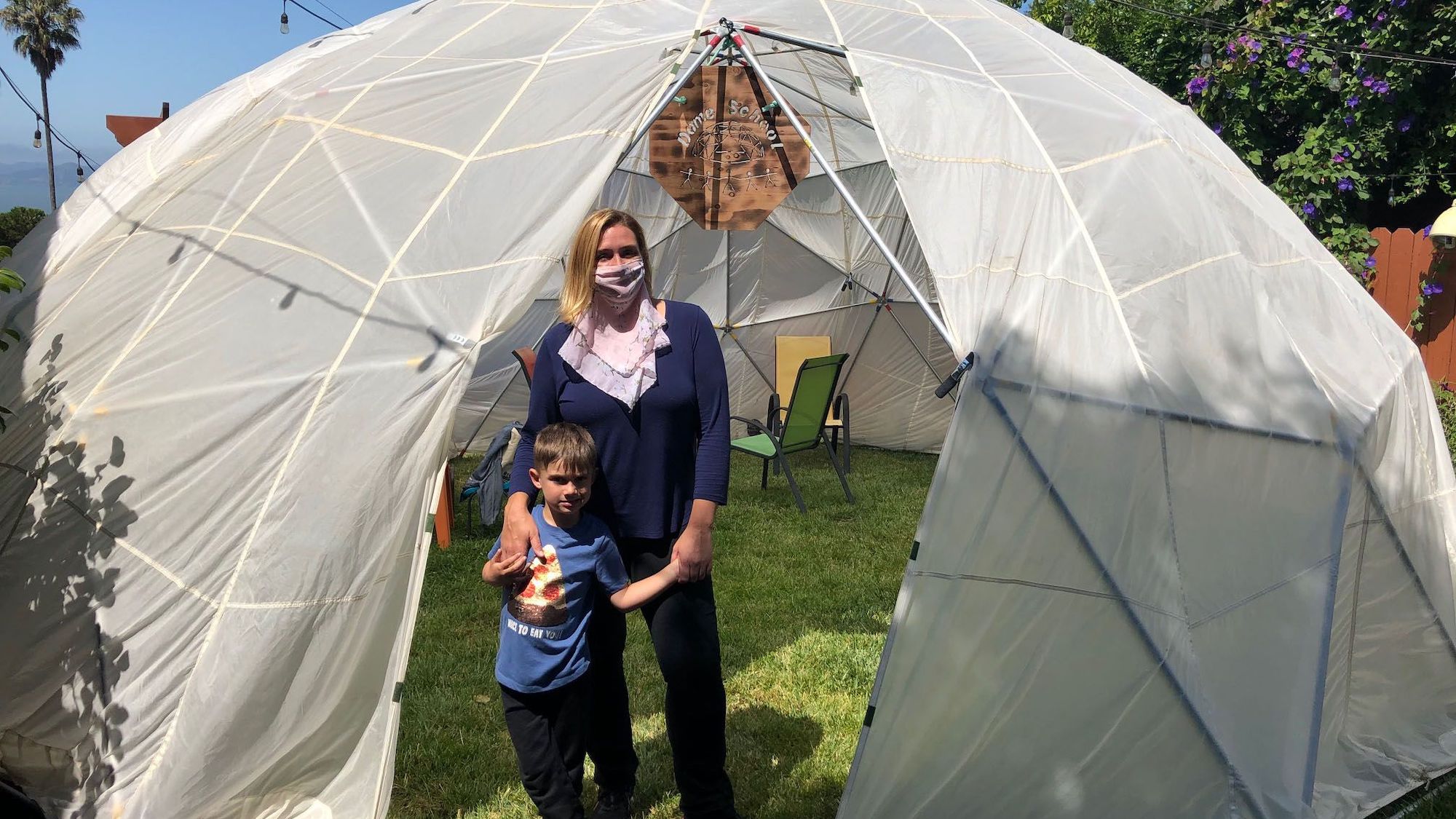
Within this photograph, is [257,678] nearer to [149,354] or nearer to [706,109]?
[149,354]

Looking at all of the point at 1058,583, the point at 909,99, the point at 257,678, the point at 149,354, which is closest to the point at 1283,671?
the point at 1058,583

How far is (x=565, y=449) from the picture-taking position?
255 centimetres

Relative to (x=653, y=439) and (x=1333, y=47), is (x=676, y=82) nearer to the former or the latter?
(x=653, y=439)

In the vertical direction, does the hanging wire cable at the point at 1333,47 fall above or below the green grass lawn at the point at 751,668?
above

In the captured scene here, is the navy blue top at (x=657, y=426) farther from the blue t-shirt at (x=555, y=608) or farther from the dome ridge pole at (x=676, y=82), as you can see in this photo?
the dome ridge pole at (x=676, y=82)

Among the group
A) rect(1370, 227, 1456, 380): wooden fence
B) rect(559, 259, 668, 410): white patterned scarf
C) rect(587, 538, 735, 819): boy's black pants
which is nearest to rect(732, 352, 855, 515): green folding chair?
rect(587, 538, 735, 819): boy's black pants

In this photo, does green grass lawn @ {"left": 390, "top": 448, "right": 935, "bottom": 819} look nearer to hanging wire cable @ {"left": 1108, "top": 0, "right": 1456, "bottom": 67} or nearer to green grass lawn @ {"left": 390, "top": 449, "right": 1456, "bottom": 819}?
green grass lawn @ {"left": 390, "top": 449, "right": 1456, "bottom": 819}

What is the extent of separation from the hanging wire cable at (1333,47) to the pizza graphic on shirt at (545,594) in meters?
8.92

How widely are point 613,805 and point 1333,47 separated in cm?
948

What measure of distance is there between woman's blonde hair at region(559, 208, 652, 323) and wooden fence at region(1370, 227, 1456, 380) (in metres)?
7.89

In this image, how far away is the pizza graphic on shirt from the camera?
2.61 meters

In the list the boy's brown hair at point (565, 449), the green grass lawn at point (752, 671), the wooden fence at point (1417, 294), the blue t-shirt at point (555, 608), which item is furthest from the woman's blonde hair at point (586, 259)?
the wooden fence at point (1417, 294)

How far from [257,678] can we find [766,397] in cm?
621

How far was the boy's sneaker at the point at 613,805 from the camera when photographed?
296cm
